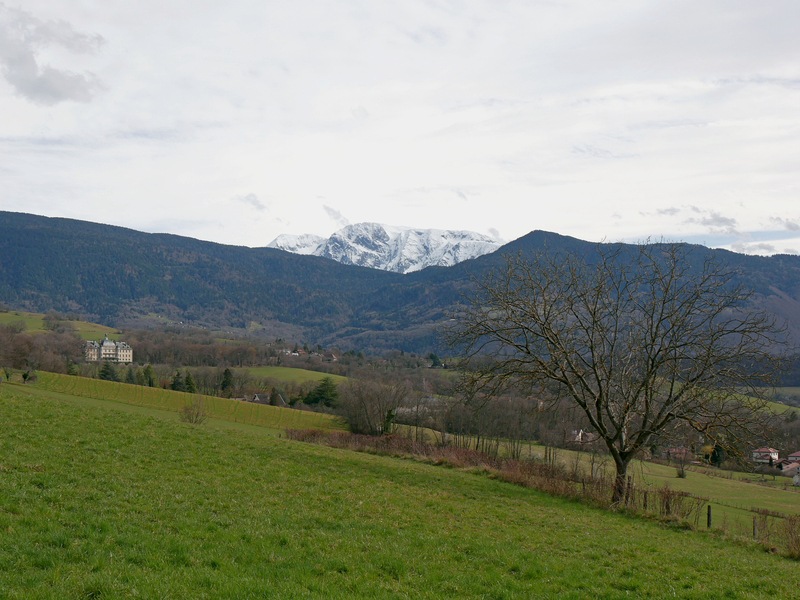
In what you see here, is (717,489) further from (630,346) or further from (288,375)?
(288,375)

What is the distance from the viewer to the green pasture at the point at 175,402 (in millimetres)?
58188

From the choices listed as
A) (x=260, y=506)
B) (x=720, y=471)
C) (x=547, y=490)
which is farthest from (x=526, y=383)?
(x=720, y=471)

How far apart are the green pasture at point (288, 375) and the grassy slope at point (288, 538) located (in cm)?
9499

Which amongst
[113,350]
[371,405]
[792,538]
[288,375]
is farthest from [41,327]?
[792,538]

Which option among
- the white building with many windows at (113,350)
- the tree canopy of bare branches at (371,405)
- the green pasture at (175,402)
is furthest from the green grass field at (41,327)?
the tree canopy of bare branches at (371,405)

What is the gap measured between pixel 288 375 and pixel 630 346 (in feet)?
342

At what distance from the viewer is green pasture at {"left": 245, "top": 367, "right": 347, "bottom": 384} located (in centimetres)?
11362

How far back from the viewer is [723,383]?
19.1 meters

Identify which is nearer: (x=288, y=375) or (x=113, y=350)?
(x=288, y=375)

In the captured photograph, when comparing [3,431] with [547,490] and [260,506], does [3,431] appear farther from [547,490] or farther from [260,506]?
[547,490]

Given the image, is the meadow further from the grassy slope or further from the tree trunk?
the grassy slope

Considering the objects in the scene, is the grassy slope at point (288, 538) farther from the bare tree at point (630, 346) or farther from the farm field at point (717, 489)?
the farm field at point (717, 489)

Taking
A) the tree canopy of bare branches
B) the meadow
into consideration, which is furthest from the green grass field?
the tree canopy of bare branches

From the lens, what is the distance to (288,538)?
9.87 metres
